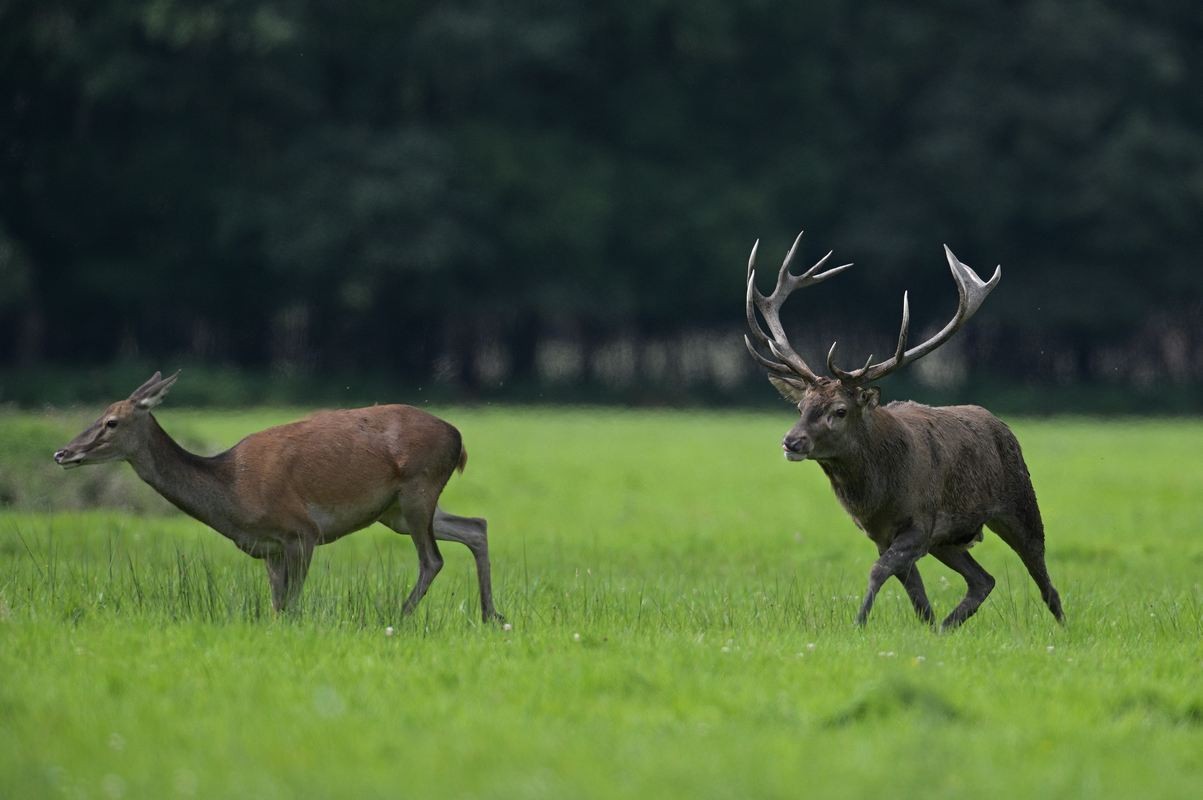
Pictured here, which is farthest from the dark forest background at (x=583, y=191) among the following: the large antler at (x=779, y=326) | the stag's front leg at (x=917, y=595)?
the stag's front leg at (x=917, y=595)

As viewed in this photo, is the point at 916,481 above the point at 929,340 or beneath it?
beneath

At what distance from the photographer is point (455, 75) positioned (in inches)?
1270

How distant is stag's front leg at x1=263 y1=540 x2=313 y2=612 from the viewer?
8.18 m

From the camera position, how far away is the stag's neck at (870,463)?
8523 millimetres

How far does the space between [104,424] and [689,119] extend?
2689cm

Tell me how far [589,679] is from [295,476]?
2495 millimetres

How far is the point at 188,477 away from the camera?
8375mm

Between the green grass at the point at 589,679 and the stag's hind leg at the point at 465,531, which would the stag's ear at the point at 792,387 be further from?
the stag's hind leg at the point at 465,531

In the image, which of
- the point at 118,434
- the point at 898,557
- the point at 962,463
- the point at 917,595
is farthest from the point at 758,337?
the point at 118,434

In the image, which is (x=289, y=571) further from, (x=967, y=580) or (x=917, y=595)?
(x=967, y=580)

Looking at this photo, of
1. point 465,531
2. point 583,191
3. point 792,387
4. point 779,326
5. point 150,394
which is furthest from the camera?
point 583,191

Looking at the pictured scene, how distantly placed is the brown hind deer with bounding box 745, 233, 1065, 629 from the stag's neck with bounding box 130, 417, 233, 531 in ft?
7.84

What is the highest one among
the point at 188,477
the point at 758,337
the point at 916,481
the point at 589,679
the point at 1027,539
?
the point at 758,337

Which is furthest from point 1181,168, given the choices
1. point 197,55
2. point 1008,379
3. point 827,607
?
point 827,607
